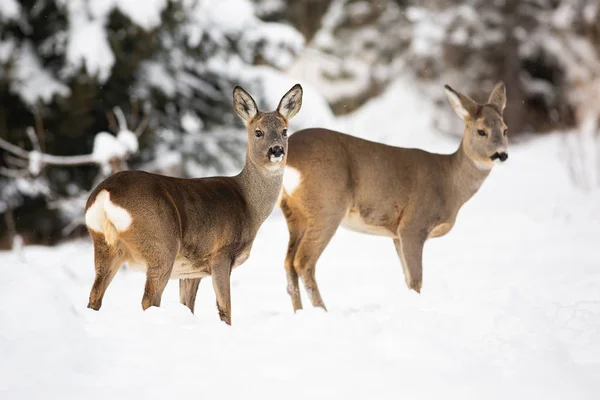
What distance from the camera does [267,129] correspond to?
18.3ft

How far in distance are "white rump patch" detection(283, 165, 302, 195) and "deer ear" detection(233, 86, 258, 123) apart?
0.69m

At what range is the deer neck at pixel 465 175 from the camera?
279 inches

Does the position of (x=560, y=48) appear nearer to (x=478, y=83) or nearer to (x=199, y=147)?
(x=478, y=83)

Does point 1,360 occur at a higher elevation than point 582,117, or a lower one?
lower

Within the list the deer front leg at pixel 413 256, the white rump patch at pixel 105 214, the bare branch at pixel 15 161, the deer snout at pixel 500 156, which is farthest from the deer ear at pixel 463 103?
the bare branch at pixel 15 161

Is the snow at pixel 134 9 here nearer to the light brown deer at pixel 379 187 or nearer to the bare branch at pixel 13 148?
the bare branch at pixel 13 148

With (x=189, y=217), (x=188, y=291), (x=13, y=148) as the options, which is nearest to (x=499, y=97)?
(x=188, y=291)

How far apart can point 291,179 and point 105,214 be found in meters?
2.03

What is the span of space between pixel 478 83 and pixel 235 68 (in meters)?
10.5

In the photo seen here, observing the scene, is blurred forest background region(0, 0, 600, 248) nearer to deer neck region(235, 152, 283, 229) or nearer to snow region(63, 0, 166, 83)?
snow region(63, 0, 166, 83)

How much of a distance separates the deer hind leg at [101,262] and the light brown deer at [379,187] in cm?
189

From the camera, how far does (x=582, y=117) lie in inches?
722

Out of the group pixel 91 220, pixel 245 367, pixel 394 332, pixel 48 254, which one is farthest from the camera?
pixel 48 254

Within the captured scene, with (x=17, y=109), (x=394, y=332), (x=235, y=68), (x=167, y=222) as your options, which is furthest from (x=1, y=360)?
(x=235, y=68)
